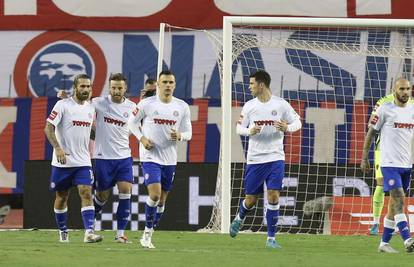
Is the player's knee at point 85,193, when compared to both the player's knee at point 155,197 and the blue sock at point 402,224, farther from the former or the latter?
the blue sock at point 402,224

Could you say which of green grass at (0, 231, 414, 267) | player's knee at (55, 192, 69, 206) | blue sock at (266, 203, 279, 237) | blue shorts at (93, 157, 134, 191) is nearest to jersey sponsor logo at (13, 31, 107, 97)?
green grass at (0, 231, 414, 267)

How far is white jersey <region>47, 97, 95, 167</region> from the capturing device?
14219 millimetres

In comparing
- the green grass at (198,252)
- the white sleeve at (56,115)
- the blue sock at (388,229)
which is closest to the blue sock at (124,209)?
the green grass at (198,252)

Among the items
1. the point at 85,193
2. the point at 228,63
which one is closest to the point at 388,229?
the point at 85,193

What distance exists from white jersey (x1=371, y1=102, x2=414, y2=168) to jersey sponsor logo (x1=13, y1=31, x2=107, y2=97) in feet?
40.8

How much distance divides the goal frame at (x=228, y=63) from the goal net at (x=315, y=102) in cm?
1

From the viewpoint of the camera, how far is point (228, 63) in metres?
17.8

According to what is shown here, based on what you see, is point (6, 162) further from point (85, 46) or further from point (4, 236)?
point (4, 236)

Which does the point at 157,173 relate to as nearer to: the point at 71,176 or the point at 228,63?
the point at 71,176

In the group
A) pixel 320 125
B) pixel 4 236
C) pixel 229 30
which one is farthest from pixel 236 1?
pixel 4 236

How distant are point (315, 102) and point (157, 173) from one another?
8421 mm

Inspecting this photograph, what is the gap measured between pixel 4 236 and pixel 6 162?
7.49m

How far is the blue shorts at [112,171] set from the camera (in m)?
14.7

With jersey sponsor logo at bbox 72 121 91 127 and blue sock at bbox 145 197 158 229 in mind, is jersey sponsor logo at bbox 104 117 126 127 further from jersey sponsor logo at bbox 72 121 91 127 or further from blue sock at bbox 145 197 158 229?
blue sock at bbox 145 197 158 229
